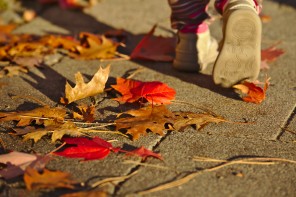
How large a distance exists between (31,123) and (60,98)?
274mm

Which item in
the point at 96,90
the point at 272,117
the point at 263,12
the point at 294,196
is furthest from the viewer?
the point at 263,12

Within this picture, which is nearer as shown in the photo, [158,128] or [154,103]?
[158,128]

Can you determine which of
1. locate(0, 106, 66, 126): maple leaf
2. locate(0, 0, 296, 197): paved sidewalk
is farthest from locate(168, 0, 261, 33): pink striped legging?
locate(0, 106, 66, 126): maple leaf

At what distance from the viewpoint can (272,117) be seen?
222 cm

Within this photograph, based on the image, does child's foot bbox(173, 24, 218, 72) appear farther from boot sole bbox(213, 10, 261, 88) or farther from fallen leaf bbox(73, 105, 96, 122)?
fallen leaf bbox(73, 105, 96, 122)

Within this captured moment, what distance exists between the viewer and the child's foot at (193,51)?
8.47 feet

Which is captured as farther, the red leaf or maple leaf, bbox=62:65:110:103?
maple leaf, bbox=62:65:110:103

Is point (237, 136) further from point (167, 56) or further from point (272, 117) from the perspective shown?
point (167, 56)

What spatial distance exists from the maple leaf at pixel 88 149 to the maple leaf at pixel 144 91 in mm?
365

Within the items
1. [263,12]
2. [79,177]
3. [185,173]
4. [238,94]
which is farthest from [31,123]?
[263,12]

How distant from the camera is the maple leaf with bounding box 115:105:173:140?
2029 mm

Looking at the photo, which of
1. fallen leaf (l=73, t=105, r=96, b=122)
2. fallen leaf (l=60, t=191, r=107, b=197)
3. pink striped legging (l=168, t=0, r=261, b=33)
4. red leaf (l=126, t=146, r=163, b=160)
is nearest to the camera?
fallen leaf (l=60, t=191, r=107, b=197)

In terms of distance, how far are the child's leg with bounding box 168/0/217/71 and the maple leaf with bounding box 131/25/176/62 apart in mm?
181

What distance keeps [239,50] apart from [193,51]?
0.36 metres
